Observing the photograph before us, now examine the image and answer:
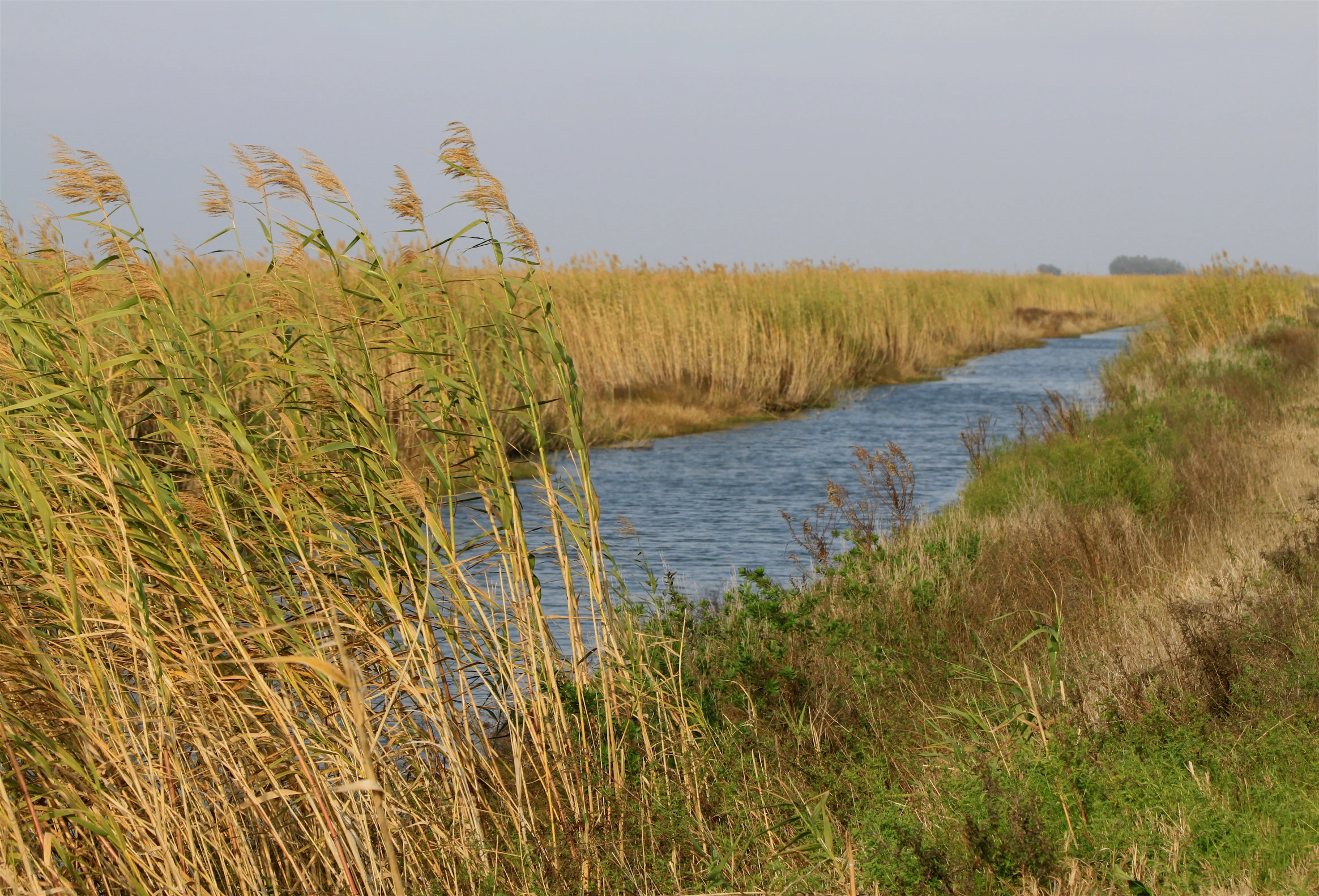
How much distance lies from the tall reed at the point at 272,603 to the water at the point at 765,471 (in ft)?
4.06

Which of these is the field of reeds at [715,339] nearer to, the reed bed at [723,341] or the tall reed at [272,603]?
the reed bed at [723,341]

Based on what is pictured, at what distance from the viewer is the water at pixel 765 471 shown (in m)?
7.43

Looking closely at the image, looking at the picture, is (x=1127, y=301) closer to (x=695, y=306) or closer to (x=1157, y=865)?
(x=695, y=306)

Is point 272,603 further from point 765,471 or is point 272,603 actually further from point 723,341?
point 723,341

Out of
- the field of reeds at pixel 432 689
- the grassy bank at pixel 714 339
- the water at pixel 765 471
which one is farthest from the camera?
the grassy bank at pixel 714 339

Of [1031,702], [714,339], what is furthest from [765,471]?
[1031,702]

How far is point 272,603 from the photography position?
2.85 metres

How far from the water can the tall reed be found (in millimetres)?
1236

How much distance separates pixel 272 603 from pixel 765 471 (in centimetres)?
819

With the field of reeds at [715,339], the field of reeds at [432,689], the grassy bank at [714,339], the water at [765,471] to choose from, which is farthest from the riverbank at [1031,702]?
the field of reeds at [715,339]

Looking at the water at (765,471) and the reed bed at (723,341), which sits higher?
the reed bed at (723,341)

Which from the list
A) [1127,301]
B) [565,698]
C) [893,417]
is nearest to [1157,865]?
[565,698]

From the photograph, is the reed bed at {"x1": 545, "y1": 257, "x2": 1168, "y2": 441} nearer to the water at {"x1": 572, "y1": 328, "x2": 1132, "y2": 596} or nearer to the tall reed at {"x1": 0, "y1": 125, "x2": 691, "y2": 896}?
the water at {"x1": 572, "y1": 328, "x2": 1132, "y2": 596}

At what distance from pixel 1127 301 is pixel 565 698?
1719 inches
